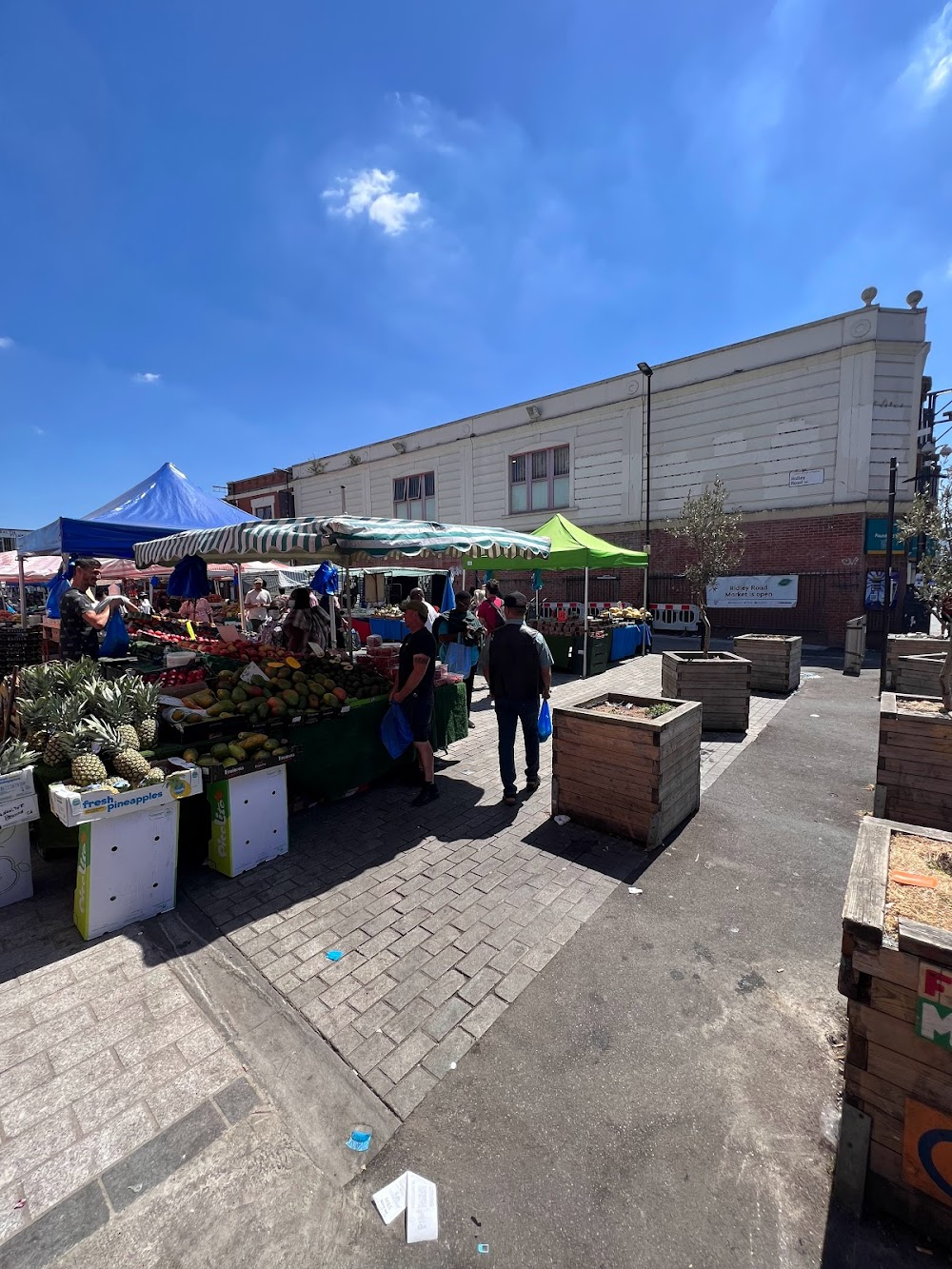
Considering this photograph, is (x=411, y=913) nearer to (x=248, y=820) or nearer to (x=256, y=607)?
(x=248, y=820)

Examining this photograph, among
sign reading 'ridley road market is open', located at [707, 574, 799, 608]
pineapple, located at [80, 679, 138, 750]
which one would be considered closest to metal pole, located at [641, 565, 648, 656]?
sign reading 'ridley road market is open', located at [707, 574, 799, 608]

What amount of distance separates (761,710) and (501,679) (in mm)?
5705

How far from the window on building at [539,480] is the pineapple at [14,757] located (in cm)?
2037

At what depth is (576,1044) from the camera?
2.57 metres

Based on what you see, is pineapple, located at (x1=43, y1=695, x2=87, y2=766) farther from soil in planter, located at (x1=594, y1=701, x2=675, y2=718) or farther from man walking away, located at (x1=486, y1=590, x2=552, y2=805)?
soil in planter, located at (x1=594, y1=701, x2=675, y2=718)

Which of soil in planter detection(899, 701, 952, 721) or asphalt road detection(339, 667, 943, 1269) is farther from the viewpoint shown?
soil in planter detection(899, 701, 952, 721)

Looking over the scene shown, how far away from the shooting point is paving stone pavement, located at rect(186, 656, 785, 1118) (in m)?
2.68

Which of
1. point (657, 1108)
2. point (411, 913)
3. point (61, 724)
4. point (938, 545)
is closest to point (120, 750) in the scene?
point (61, 724)

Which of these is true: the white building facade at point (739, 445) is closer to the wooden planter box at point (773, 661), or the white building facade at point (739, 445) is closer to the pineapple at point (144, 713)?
the wooden planter box at point (773, 661)

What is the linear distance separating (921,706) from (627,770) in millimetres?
2965

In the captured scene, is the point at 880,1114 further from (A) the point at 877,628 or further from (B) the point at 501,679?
(A) the point at 877,628

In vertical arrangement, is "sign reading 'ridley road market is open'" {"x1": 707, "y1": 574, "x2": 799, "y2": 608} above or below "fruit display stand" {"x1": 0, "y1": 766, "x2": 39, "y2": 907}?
above

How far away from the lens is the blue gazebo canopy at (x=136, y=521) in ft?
24.8

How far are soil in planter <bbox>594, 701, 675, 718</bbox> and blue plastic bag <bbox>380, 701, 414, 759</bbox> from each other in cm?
182
